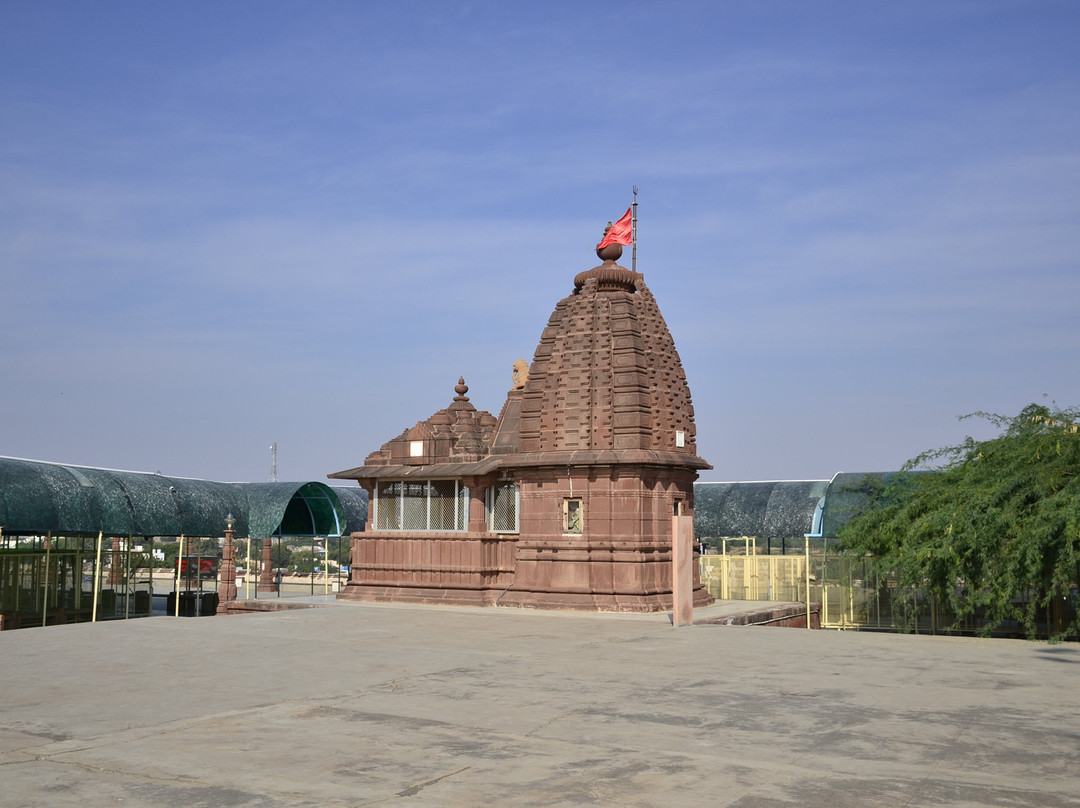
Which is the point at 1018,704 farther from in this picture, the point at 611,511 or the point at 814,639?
the point at 611,511

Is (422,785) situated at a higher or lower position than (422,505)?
lower

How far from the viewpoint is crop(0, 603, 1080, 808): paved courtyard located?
6977 mm

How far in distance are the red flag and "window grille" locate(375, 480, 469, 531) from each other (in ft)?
23.7

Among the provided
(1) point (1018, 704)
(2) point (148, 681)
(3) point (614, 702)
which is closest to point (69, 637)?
(2) point (148, 681)

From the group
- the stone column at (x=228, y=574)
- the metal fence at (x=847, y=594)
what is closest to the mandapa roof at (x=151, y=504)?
the stone column at (x=228, y=574)

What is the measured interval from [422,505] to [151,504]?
58.9 feet

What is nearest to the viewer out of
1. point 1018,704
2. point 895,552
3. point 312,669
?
point 1018,704

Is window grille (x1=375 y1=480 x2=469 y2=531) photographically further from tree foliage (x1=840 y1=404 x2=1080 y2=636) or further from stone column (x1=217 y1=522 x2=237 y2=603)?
tree foliage (x1=840 y1=404 x2=1080 y2=636)

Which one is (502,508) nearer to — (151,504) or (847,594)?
(847,594)

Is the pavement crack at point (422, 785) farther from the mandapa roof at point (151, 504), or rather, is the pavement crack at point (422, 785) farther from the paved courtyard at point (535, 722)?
the mandapa roof at point (151, 504)

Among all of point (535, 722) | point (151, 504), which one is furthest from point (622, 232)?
point (151, 504)

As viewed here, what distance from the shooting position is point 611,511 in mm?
22203

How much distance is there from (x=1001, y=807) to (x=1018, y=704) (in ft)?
14.2

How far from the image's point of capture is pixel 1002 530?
16.9 m
